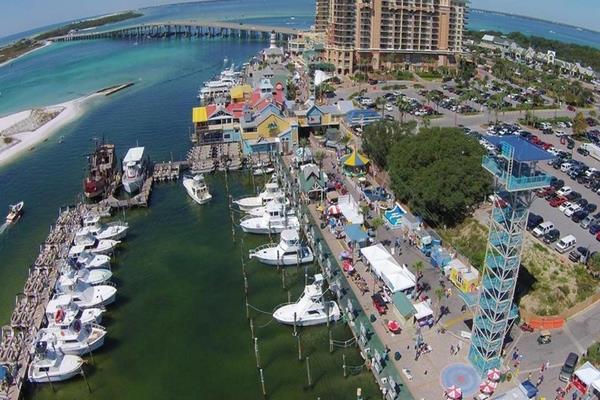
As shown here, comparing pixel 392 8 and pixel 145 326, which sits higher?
pixel 392 8

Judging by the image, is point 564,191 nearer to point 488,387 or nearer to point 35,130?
point 488,387

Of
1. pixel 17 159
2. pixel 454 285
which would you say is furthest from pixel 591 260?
pixel 17 159

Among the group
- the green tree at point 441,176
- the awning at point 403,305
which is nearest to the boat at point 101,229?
the green tree at point 441,176

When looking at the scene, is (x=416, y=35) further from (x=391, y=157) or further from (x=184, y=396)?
(x=184, y=396)

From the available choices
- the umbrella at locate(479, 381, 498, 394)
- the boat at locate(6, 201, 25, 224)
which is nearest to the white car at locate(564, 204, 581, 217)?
the umbrella at locate(479, 381, 498, 394)

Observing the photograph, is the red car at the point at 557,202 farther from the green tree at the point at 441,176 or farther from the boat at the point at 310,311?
the boat at the point at 310,311

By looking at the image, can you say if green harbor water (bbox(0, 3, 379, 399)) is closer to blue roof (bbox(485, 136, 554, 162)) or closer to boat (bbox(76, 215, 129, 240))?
boat (bbox(76, 215, 129, 240))

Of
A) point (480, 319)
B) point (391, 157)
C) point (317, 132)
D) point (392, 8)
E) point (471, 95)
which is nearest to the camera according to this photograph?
point (480, 319)

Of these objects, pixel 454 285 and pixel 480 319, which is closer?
pixel 480 319
